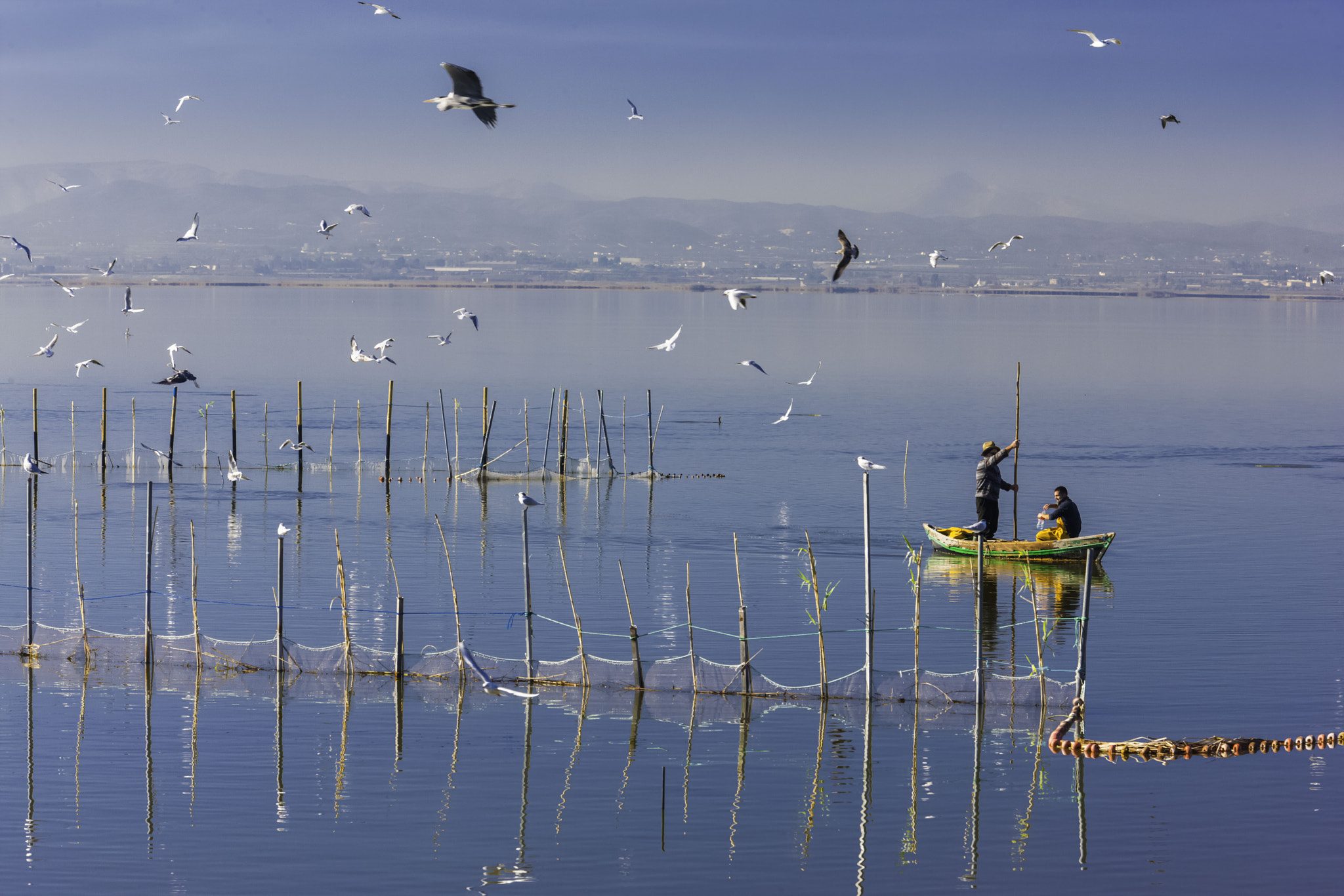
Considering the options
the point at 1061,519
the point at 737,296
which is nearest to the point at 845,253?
the point at 737,296

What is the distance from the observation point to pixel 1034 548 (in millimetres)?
32375

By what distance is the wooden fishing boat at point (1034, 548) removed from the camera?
32.0 meters

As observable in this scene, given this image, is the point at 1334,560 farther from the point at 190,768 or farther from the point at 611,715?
the point at 190,768

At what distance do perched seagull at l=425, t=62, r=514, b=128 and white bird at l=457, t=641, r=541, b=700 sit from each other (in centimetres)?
737

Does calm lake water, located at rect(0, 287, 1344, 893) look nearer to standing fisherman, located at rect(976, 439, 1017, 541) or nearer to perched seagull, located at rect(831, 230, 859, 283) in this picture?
standing fisherman, located at rect(976, 439, 1017, 541)

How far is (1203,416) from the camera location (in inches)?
3132

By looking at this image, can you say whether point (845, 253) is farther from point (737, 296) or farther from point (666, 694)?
point (666, 694)

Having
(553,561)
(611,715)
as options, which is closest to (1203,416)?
(553,561)

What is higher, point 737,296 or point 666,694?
point 737,296

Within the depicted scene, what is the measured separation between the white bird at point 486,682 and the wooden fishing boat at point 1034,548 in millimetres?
13899

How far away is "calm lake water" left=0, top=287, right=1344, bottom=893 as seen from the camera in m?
16.2

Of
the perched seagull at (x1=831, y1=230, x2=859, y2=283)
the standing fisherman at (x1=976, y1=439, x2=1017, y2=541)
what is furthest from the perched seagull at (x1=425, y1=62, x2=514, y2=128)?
the standing fisherman at (x1=976, y1=439, x2=1017, y2=541)

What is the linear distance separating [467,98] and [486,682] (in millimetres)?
8224

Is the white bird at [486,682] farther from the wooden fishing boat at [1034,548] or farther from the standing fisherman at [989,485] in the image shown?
the wooden fishing boat at [1034,548]
